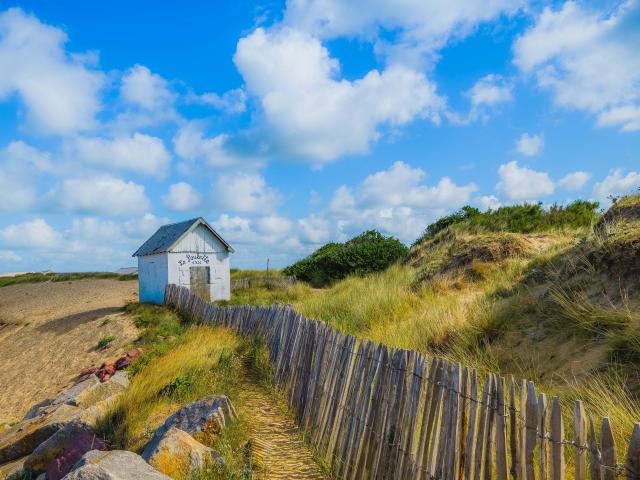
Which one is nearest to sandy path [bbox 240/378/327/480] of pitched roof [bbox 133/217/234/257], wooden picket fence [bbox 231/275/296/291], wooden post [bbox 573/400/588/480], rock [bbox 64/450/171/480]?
rock [bbox 64/450/171/480]

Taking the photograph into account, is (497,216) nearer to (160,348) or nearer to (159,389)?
(160,348)

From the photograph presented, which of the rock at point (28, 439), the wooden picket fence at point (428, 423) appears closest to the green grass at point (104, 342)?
the rock at point (28, 439)

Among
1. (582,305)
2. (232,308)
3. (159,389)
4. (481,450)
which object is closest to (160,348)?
(232,308)

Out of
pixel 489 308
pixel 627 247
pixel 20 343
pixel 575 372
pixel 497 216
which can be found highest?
pixel 497 216

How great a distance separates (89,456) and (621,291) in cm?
640

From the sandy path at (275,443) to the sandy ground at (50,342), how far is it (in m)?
8.41

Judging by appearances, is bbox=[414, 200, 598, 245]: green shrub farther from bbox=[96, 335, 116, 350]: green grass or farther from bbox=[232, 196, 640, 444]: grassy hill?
bbox=[96, 335, 116, 350]: green grass

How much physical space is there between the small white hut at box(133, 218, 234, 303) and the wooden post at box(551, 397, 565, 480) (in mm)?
17703

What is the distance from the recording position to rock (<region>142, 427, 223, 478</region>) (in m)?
4.24

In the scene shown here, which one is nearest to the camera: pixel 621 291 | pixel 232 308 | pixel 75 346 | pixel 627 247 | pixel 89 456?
pixel 89 456

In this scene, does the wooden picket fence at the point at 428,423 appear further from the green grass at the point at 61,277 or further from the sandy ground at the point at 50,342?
the green grass at the point at 61,277

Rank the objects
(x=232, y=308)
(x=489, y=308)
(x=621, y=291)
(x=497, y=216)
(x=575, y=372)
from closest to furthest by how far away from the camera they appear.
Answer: (x=575, y=372) → (x=621, y=291) → (x=489, y=308) → (x=232, y=308) → (x=497, y=216)

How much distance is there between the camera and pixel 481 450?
9.33 ft

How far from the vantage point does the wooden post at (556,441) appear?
7.53ft
